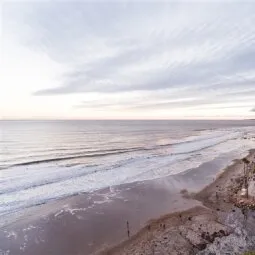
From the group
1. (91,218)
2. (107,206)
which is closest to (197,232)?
(91,218)

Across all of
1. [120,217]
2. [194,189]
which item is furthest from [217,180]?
[120,217]

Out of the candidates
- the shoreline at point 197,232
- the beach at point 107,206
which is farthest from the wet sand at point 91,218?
the shoreline at point 197,232

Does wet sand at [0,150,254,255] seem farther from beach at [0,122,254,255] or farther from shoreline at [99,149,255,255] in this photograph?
shoreline at [99,149,255,255]

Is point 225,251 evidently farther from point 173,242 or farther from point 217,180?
point 217,180

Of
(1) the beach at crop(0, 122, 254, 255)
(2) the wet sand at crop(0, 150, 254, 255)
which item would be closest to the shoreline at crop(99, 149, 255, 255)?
(1) the beach at crop(0, 122, 254, 255)

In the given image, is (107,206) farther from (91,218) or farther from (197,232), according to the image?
(197,232)

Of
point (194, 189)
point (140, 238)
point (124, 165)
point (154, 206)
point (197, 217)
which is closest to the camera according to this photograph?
point (140, 238)
